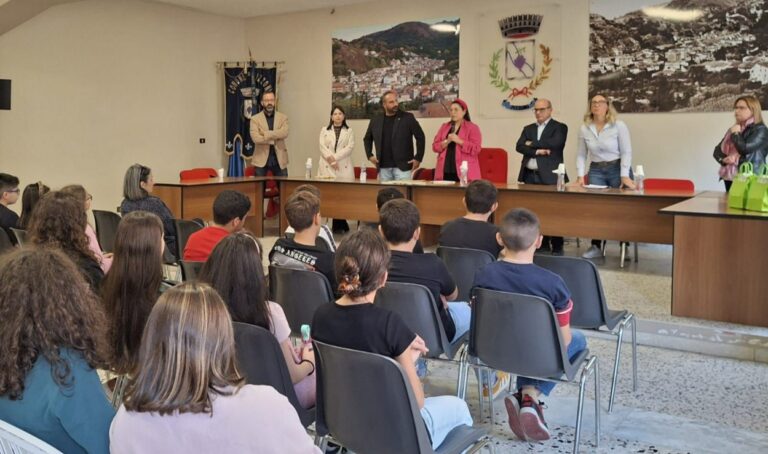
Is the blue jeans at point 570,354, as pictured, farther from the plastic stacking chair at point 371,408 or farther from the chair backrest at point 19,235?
the chair backrest at point 19,235

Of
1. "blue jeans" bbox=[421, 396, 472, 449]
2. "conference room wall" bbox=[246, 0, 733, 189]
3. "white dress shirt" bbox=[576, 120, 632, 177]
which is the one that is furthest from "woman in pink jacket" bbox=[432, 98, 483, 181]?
"blue jeans" bbox=[421, 396, 472, 449]

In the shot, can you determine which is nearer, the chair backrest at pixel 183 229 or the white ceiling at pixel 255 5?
the chair backrest at pixel 183 229

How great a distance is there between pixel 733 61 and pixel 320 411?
270 inches

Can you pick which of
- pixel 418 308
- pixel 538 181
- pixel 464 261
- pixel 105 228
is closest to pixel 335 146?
pixel 538 181

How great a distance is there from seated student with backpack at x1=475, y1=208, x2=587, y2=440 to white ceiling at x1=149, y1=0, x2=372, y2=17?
7646mm

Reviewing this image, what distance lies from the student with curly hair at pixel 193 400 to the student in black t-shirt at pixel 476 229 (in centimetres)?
260

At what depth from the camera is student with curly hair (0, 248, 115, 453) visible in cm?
148

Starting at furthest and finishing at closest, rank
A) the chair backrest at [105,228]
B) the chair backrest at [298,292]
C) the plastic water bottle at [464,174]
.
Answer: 1. the plastic water bottle at [464,174]
2. the chair backrest at [105,228]
3. the chair backrest at [298,292]

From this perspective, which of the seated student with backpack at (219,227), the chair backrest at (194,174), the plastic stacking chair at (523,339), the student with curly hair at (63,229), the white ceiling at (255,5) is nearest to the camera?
the plastic stacking chair at (523,339)

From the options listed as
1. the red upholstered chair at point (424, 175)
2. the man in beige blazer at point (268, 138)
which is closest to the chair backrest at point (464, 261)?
the red upholstered chair at point (424, 175)

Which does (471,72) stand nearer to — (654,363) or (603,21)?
(603,21)

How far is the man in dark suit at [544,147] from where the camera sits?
6871 millimetres

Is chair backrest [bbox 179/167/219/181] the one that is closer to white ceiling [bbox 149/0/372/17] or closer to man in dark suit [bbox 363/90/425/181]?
man in dark suit [bbox 363/90/425/181]

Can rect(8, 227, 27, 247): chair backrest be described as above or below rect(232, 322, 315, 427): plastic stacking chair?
above
